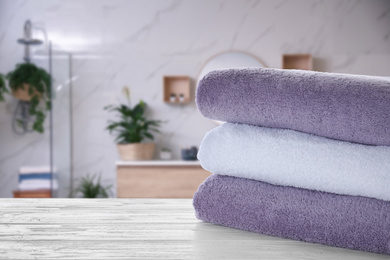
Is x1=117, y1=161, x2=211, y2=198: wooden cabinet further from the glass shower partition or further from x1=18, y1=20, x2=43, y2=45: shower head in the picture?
x1=18, y1=20, x2=43, y2=45: shower head

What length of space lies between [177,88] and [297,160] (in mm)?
2723

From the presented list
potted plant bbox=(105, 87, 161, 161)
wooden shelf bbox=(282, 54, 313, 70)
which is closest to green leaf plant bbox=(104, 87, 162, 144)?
potted plant bbox=(105, 87, 161, 161)

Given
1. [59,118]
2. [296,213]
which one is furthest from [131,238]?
[59,118]

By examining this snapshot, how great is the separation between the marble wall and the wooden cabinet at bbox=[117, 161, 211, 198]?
0.46 metres

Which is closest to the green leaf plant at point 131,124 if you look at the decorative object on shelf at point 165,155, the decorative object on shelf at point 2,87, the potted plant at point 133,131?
the potted plant at point 133,131

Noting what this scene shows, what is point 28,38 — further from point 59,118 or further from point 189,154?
point 189,154

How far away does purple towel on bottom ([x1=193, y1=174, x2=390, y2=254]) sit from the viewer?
0.37m

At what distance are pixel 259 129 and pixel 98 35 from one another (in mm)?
2913

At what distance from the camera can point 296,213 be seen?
0.41 meters

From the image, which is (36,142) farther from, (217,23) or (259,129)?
(259,129)

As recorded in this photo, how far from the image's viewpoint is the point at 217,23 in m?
3.07

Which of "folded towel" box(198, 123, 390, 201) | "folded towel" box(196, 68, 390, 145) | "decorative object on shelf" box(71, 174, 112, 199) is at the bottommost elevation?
"decorative object on shelf" box(71, 174, 112, 199)

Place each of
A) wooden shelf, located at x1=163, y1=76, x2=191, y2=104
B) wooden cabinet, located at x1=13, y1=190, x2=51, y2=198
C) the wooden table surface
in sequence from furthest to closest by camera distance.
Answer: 1. wooden shelf, located at x1=163, y1=76, x2=191, y2=104
2. wooden cabinet, located at x1=13, y1=190, x2=51, y2=198
3. the wooden table surface

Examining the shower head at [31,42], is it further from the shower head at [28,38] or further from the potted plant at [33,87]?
the potted plant at [33,87]
